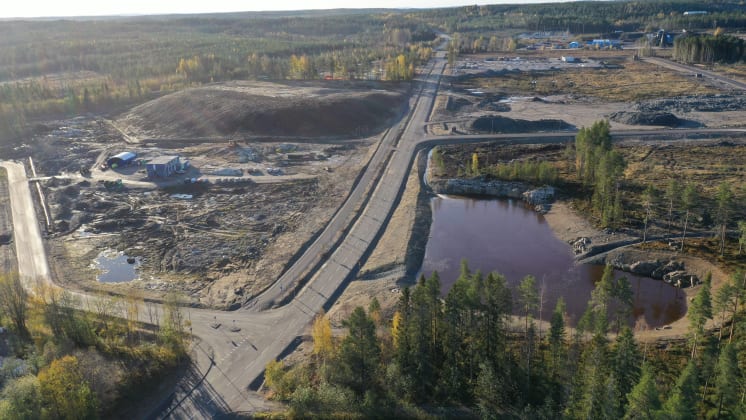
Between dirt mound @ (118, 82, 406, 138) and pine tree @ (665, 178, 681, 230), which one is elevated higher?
dirt mound @ (118, 82, 406, 138)

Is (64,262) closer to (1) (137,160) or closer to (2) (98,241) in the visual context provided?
(2) (98,241)

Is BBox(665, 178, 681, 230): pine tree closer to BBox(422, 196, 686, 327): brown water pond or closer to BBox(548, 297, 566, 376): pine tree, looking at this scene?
BBox(422, 196, 686, 327): brown water pond

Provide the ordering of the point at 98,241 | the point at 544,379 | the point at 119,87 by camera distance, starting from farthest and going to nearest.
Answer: the point at 119,87 < the point at 98,241 < the point at 544,379

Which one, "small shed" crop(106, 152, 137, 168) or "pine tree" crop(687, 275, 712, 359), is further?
"small shed" crop(106, 152, 137, 168)

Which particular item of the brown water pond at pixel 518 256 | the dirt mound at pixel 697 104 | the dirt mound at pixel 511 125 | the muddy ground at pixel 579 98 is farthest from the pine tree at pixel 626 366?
the dirt mound at pixel 697 104

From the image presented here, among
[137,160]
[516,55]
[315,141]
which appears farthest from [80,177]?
[516,55]

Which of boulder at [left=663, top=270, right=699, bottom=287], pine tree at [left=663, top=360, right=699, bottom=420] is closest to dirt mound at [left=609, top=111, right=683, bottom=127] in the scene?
boulder at [left=663, top=270, right=699, bottom=287]

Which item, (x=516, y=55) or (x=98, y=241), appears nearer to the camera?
(x=98, y=241)
